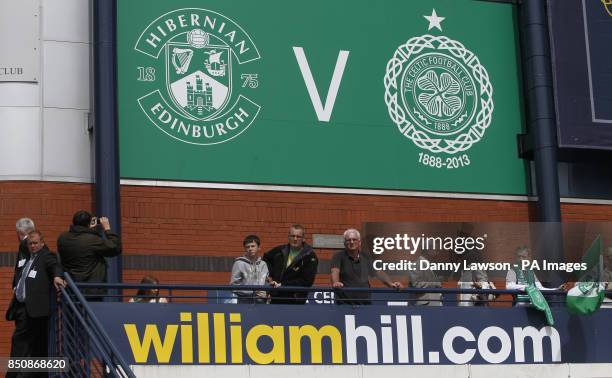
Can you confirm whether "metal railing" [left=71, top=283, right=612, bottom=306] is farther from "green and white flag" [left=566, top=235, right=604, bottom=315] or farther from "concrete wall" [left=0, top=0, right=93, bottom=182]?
"concrete wall" [left=0, top=0, right=93, bottom=182]

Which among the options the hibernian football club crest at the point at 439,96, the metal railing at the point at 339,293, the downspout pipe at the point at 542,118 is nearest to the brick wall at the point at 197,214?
the metal railing at the point at 339,293

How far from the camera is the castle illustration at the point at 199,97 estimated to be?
18.0 meters

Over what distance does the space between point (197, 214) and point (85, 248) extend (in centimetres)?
410

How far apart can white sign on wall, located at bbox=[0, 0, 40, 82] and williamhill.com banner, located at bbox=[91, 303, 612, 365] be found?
15.9 ft

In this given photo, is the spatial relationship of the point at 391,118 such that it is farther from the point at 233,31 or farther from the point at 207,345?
the point at 207,345

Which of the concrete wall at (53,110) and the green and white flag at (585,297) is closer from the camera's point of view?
the green and white flag at (585,297)

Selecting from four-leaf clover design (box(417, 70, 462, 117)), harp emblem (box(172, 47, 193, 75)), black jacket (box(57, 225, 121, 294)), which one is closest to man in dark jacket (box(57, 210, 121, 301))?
black jacket (box(57, 225, 121, 294))

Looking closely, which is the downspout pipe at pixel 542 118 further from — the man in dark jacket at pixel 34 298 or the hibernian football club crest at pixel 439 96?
the man in dark jacket at pixel 34 298

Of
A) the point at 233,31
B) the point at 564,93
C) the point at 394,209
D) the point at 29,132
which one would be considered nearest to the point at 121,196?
the point at 29,132

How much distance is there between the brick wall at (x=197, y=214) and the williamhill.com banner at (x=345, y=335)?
3279 mm

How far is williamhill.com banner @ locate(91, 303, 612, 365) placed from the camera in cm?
1386

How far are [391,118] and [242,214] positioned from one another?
9.73ft

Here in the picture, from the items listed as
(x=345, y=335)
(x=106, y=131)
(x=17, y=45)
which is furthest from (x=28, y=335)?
(x=17, y=45)

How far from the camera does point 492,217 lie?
19484 millimetres
